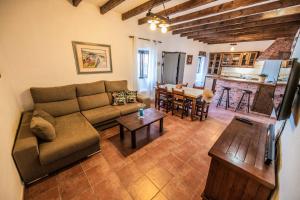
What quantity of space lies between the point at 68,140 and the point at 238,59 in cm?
744

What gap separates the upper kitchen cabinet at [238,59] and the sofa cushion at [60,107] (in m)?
7.04

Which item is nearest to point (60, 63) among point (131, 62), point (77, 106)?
point (77, 106)

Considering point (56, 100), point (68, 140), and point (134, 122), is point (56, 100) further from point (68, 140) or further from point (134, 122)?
point (134, 122)

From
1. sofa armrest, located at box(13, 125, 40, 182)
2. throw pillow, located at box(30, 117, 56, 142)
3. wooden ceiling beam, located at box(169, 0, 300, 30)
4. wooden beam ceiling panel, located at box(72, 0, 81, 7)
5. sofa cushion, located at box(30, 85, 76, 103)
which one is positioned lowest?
sofa armrest, located at box(13, 125, 40, 182)

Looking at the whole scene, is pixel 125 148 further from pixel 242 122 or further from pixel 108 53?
pixel 108 53

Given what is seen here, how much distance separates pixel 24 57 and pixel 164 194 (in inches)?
128

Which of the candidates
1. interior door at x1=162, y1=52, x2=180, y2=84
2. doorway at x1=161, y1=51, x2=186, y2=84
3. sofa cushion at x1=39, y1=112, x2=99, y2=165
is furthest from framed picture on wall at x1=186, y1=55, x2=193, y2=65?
sofa cushion at x1=39, y1=112, x2=99, y2=165

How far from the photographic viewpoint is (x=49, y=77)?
2639mm

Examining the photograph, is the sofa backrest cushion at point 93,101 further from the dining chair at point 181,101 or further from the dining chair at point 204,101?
the dining chair at point 204,101

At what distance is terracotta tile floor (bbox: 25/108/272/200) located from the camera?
1530mm

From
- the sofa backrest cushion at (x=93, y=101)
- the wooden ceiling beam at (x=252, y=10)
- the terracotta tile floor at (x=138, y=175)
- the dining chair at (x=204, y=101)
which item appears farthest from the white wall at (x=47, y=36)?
the dining chair at (x=204, y=101)

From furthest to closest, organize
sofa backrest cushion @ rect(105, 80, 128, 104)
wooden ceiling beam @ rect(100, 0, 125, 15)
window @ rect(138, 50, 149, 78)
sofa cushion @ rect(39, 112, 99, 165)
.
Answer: window @ rect(138, 50, 149, 78) → sofa backrest cushion @ rect(105, 80, 128, 104) → wooden ceiling beam @ rect(100, 0, 125, 15) → sofa cushion @ rect(39, 112, 99, 165)

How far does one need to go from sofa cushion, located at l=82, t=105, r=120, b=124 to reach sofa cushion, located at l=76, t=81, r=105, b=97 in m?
0.44

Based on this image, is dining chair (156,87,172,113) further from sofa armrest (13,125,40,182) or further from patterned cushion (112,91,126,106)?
sofa armrest (13,125,40,182)
